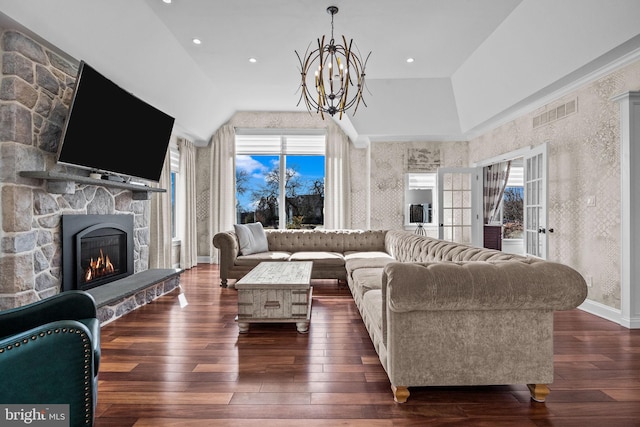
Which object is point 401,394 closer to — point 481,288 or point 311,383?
point 311,383

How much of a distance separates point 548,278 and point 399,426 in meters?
1.04

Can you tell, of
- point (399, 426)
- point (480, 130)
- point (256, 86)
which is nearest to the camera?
point (399, 426)

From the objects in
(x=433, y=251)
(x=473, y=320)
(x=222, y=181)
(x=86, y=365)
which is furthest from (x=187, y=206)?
(x=473, y=320)

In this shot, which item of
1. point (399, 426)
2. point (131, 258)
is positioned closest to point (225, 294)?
point (131, 258)

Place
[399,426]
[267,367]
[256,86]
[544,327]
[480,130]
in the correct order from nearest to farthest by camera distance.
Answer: [399,426], [544,327], [267,367], [256,86], [480,130]

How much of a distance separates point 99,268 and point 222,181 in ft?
11.5

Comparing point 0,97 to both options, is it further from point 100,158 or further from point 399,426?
point 399,426

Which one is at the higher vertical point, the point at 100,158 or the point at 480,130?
the point at 480,130

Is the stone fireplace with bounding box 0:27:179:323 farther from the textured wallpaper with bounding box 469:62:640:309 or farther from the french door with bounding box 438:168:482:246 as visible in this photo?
the french door with bounding box 438:168:482:246

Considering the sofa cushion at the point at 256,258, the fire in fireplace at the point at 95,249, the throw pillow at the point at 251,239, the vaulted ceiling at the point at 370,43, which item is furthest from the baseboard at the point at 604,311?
the fire in fireplace at the point at 95,249

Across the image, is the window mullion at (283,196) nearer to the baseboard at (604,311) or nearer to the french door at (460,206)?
the french door at (460,206)

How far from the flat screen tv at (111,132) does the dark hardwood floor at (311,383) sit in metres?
1.62

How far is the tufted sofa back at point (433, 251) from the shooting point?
2326 mm

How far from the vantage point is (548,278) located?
1.78 m
